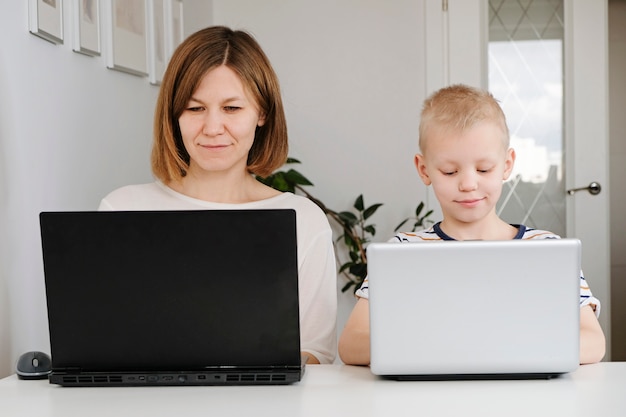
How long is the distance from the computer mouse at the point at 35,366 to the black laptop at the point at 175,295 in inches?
5.2

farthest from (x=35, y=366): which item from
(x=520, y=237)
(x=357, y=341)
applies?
(x=520, y=237)

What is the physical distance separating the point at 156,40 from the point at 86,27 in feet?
2.25

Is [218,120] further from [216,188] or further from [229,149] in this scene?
[216,188]

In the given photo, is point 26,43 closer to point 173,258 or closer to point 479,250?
point 173,258

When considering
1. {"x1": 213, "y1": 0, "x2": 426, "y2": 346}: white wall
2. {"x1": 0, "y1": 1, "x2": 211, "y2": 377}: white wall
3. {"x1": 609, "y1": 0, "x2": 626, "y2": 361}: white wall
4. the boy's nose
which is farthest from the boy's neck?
{"x1": 609, "y1": 0, "x2": 626, "y2": 361}: white wall

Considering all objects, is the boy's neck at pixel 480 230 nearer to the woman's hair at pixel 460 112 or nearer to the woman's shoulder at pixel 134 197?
the woman's hair at pixel 460 112

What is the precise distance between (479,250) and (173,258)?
44 cm

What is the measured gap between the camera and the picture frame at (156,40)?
123 inches

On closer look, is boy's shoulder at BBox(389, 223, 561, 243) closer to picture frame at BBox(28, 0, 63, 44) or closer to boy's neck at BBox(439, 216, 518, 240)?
boy's neck at BBox(439, 216, 518, 240)

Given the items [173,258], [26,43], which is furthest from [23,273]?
[173,258]

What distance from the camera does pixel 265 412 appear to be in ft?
3.88

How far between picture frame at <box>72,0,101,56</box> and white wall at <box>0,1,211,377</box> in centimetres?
3

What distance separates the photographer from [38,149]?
2.18 m

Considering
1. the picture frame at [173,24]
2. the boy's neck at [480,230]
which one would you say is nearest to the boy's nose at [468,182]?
the boy's neck at [480,230]
